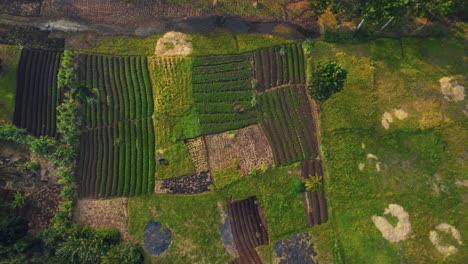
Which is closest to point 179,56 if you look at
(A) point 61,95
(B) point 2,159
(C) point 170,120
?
(C) point 170,120

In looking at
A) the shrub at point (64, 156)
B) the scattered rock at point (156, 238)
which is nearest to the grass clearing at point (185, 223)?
the scattered rock at point (156, 238)

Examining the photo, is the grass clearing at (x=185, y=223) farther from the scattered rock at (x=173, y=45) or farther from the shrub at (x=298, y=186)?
the scattered rock at (x=173, y=45)

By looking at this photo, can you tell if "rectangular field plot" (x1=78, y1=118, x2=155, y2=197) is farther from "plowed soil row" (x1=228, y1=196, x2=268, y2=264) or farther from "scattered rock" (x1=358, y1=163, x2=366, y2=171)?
"scattered rock" (x1=358, y1=163, x2=366, y2=171)

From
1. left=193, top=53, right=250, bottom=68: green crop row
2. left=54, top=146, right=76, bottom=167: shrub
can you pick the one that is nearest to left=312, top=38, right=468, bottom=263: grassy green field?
left=193, top=53, right=250, bottom=68: green crop row

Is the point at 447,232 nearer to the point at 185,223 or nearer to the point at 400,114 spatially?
the point at 400,114

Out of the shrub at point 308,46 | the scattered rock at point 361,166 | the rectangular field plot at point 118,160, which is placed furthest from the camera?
the shrub at point 308,46

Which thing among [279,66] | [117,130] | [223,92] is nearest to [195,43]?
[223,92]
